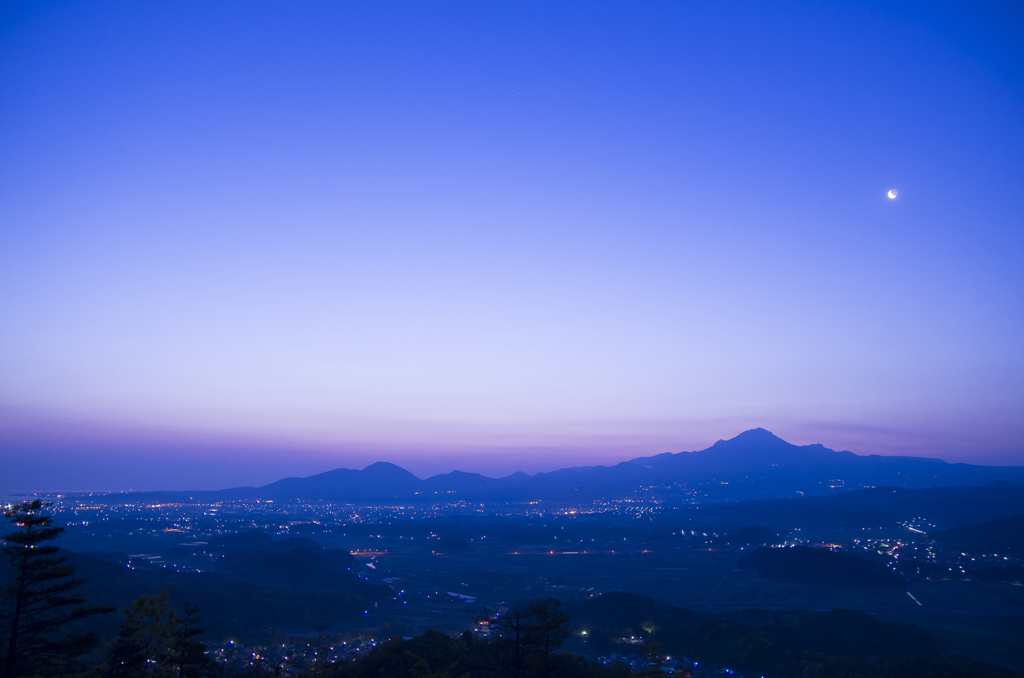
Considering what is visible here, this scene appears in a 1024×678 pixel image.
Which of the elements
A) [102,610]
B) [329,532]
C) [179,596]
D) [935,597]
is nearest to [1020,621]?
[935,597]

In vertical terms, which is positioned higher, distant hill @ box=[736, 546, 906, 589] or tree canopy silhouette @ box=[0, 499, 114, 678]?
tree canopy silhouette @ box=[0, 499, 114, 678]

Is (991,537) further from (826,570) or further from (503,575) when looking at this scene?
(503,575)

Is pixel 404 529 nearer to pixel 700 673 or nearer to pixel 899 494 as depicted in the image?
pixel 700 673

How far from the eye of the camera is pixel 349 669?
91.2ft

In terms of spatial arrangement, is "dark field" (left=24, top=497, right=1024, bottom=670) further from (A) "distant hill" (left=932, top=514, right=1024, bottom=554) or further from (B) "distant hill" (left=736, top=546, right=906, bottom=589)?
(A) "distant hill" (left=932, top=514, right=1024, bottom=554)

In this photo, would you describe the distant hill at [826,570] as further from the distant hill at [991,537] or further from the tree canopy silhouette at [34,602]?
the tree canopy silhouette at [34,602]

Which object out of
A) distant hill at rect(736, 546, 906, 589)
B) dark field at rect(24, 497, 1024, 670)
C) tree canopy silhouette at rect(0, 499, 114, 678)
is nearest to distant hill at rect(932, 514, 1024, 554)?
dark field at rect(24, 497, 1024, 670)

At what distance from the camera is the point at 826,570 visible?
3450 inches

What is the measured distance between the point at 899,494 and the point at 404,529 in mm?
159432

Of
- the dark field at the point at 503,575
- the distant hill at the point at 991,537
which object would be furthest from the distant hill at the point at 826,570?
the distant hill at the point at 991,537

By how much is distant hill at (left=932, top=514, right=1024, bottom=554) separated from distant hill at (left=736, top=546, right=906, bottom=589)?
29077mm

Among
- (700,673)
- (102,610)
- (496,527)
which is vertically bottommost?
(496,527)

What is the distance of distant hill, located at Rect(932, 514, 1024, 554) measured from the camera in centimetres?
10056

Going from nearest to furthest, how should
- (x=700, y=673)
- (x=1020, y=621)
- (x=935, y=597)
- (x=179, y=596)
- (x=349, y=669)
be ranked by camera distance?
1. (x=349, y=669)
2. (x=700, y=673)
3. (x=1020, y=621)
4. (x=179, y=596)
5. (x=935, y=597)
